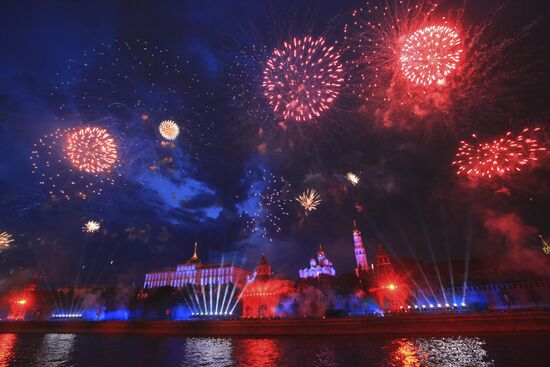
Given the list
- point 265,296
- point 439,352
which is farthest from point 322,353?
point 265,296

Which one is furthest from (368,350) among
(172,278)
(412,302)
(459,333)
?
(172,278)

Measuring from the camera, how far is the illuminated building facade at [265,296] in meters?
68.2

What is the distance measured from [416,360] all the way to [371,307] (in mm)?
39865

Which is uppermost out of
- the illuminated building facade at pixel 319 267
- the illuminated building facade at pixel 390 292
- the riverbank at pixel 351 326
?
the illuminated building facade at pixel 319 267

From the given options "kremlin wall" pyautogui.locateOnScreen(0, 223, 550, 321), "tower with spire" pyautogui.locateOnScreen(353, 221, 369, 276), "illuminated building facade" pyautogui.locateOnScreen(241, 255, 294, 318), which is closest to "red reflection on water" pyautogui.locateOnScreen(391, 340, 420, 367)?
"kremlin wall" pyautogui.locateOnScreen(0, 223, 550, 321)

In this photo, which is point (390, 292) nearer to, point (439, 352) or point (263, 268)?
point (439, 352)

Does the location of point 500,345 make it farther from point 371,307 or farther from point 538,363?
point 371,307

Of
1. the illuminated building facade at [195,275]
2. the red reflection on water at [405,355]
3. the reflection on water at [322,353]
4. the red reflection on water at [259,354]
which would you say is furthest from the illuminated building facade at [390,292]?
the illuminated building facade at [195,275]

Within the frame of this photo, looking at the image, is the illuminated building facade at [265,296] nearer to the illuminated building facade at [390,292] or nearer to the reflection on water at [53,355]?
the illuminated building facade at [390,292]

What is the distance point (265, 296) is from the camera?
7144 centimetres

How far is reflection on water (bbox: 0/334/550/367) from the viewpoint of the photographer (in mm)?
21125

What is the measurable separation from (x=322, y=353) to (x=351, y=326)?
13.0 metres

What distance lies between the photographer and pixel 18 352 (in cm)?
3195

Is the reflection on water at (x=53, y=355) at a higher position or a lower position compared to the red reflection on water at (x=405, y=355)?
higher
